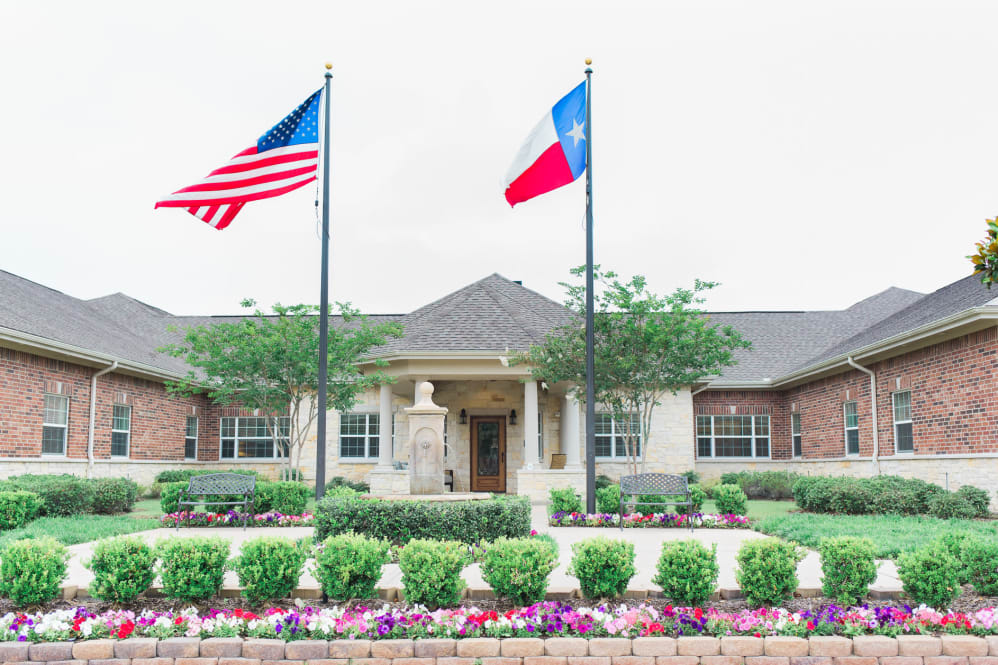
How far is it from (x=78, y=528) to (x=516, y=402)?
1306cm

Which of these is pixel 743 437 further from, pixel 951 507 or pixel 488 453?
pixel 951 507

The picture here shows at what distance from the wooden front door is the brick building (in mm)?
40

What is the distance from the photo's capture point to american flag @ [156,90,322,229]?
11617mm

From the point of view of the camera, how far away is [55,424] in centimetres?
1792

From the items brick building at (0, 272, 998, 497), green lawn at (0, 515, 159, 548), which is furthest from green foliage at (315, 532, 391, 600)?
brick building at (0, 272, 998, 497)

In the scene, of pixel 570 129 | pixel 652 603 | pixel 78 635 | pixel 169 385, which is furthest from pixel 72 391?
pixel 652 603

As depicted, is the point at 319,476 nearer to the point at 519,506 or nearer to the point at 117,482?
the point at 519,506

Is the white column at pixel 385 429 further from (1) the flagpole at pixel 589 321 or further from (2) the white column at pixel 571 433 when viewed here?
(1) the flagpole at pixel 589 321

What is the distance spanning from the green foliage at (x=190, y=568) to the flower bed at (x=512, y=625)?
0.40 metres

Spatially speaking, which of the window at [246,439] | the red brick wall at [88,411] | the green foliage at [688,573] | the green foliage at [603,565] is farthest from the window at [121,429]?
the green foliage at [688,573]

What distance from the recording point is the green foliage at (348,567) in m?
6.43

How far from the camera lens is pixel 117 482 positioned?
1530 centimetres

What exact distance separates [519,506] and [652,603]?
3258 millimetres

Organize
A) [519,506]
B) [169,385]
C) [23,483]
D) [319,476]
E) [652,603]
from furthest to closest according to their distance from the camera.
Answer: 1. [169,385]
2. [23,483]
3. [319,476]
4. [519,506]
5. [652,603]
